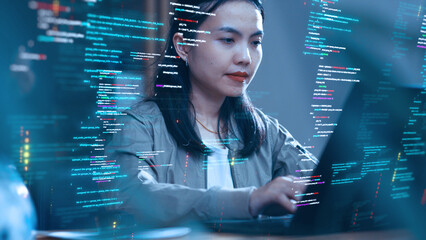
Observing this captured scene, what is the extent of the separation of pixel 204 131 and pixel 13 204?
47 centimetres

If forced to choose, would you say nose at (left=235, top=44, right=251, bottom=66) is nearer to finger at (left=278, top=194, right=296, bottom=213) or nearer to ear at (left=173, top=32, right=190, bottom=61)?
ear at (left=173, top=32, right=190, bottom=61)

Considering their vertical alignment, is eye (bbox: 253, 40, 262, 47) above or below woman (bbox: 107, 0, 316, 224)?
above

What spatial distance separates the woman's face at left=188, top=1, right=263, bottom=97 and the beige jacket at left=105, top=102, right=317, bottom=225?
0.13 meters

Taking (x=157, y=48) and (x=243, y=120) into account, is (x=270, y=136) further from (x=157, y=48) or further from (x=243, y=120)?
(x=157, y=48)

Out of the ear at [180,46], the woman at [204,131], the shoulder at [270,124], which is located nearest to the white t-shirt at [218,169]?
the woman at [204,131]

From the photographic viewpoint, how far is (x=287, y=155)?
107 cm

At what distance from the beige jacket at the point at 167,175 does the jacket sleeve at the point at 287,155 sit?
1cm

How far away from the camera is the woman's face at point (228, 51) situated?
90 centimetres

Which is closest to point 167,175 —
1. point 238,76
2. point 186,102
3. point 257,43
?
point 186,102

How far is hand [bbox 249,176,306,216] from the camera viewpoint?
1.00 m

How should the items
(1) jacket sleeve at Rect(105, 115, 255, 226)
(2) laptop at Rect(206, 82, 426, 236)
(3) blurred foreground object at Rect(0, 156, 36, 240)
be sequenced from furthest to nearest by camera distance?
(2) laptop at Rect(206, 82, 426, 236) → (1) jacket sleeve at Rect(105, 115, 255, 226) → (3) blurred foreground object at Rect(0, 156, 36, 240)

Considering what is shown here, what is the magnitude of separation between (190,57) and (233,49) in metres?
0.12

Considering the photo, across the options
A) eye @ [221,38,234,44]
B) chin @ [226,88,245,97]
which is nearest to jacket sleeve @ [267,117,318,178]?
chin @ [226,88,245,97]

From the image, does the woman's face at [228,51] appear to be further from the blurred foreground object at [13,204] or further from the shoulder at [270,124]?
the blurred foreground object at [13,204]
